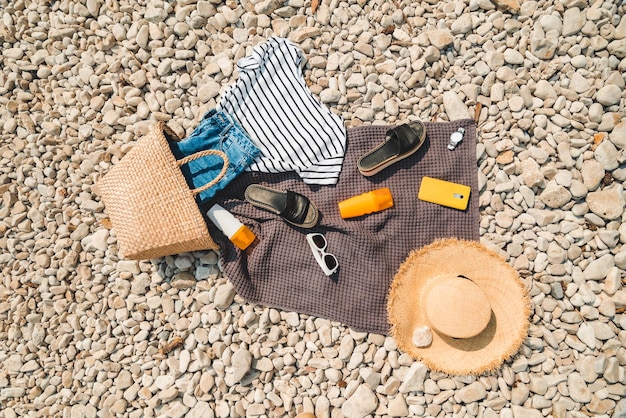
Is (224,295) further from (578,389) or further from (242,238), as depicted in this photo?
(578,389)

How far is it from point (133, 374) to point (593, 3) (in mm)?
3859

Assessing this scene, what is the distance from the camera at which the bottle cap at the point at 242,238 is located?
286cm

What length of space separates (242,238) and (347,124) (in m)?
1.05

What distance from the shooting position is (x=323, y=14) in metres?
3.13

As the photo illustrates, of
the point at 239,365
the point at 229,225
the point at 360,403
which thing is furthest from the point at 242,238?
the point at 360,403

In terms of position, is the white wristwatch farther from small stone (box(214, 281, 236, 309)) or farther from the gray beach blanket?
small stone (box(214, 281, 236, 309))

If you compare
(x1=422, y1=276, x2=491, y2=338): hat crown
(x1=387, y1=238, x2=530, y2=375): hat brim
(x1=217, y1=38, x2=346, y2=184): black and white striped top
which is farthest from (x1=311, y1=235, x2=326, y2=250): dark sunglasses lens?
(x1=422, y1=276, x2=491, y2=338): hat crown

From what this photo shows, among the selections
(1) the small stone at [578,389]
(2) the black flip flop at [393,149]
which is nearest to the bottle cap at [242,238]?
(2) the black flip flop at [393,149]

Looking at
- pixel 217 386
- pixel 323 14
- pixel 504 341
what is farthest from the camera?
pixel 323 14

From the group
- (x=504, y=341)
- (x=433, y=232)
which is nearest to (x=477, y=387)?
(x=504, y=341)

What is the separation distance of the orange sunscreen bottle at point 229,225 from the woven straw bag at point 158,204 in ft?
0.55

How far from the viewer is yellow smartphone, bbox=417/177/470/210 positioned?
113 inches

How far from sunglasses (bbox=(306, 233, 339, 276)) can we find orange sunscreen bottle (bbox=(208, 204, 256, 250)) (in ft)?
1.37

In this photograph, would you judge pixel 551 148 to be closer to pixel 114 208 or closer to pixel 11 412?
pixel 114 208
